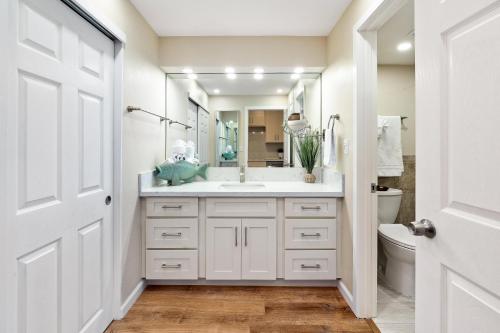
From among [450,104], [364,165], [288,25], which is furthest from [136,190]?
[450,104]

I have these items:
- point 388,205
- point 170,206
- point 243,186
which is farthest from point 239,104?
point 388,205

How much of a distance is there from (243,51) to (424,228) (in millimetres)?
2244

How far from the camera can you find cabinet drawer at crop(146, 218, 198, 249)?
2.27 m

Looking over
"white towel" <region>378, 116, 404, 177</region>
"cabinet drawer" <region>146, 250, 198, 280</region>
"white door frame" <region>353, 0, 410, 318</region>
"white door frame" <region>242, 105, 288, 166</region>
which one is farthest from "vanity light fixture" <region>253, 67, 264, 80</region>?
"cabinet drawer" <region>146, 250, 198, 280</region>

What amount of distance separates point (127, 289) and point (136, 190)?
73 cm

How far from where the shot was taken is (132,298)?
80.9 inches

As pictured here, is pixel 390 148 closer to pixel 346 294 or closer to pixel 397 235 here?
pixel 397 235

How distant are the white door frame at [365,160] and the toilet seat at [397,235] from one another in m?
0.37

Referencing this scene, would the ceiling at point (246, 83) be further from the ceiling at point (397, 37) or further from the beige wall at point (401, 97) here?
the beige wall at point (401, 97)

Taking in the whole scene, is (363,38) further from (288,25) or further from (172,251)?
(172,251)

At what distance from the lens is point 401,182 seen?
117 inches

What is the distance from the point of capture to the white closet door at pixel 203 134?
2.92 metres

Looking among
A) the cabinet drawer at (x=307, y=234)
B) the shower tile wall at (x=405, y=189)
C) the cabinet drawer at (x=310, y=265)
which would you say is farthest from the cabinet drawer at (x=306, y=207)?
the shower tile wall at (x=405, y=189)

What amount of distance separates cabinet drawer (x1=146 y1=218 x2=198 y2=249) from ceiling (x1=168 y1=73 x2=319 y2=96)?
141 cm
